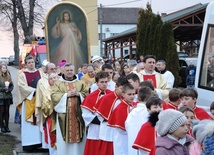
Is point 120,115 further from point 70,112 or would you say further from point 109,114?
point 70,112

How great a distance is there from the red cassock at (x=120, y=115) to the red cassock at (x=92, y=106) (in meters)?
0.85

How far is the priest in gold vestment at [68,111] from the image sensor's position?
27.2 feet

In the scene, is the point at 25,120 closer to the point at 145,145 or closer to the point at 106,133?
the point at 106,133

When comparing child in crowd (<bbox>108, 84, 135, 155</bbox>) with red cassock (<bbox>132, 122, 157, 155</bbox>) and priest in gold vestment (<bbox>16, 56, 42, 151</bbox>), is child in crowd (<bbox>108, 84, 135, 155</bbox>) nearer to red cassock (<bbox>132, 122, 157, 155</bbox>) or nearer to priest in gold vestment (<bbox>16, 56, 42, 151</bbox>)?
red cassock (<bbox>132, 122, 157, 155</bbox>)

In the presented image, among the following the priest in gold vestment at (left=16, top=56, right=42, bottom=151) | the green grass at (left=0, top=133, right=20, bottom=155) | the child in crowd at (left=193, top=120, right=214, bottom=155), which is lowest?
the green grass at (left=0, top=133, right=20, bottom=155)

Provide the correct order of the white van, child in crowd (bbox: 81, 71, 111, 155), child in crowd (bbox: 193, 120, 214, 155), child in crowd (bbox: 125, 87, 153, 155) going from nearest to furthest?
child in crowd (bbox: 193, 120, 214, 155), child in crowd (bbox: 125, 87, 153, 155), child in crowd (bbox: 81, 71, 111, 155), the white van

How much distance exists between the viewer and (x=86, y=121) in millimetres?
7922

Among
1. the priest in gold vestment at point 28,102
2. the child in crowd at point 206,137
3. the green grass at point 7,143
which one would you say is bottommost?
the green grass at point 7,143

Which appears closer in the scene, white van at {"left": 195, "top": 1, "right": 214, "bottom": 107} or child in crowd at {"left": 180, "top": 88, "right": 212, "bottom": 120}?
child in crowd at {"left": 180, "top": 88, "right": 212, "bottom": 120}

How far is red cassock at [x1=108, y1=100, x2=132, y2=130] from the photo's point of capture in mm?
6839

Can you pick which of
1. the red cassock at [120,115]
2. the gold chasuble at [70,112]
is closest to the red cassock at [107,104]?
the red cassock at [120,115]

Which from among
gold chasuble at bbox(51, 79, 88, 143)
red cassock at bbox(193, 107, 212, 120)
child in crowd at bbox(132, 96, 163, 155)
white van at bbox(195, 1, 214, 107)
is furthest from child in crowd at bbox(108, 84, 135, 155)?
white van at bbox(195, 1, 214, 107)

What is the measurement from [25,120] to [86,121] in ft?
8.64

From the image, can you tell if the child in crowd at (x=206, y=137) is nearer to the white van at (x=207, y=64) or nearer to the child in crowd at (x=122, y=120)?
the child in crowd at (x=122, y=120)
